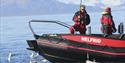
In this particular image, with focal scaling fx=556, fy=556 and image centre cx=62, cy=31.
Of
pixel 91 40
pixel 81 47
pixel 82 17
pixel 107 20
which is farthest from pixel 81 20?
pixel 81 47

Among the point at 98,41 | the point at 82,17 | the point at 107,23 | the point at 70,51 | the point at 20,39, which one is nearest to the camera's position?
the point at 98,41

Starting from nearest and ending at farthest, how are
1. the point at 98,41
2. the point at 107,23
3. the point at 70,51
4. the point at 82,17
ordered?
the point at 98,41 < the point at 70,51 < the point at 107,23 < the point at 82,17

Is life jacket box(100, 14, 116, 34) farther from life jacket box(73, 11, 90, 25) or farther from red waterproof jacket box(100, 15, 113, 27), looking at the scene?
life jacket box(73, 11, 90, 25)

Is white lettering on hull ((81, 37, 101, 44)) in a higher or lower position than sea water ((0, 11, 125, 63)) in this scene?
higher

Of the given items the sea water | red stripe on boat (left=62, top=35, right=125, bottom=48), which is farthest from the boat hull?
the sea water

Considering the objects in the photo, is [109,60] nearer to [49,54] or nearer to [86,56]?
[86,56]

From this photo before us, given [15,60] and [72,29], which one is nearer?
[72,29]

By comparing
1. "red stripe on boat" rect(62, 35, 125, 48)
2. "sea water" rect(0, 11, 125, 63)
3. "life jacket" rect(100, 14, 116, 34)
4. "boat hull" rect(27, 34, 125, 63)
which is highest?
"life jacket" rect(100, 14, 116, 34)

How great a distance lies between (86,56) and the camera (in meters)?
16.2

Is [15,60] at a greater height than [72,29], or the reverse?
[72,29]

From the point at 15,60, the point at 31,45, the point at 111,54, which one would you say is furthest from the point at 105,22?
the point at 15,60

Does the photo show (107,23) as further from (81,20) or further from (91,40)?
(81,20)

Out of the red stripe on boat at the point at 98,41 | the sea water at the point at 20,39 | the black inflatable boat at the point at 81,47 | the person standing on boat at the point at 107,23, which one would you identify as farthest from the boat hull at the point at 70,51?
the sea water at the point at 20,39

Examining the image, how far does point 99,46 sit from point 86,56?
0.51 metres
